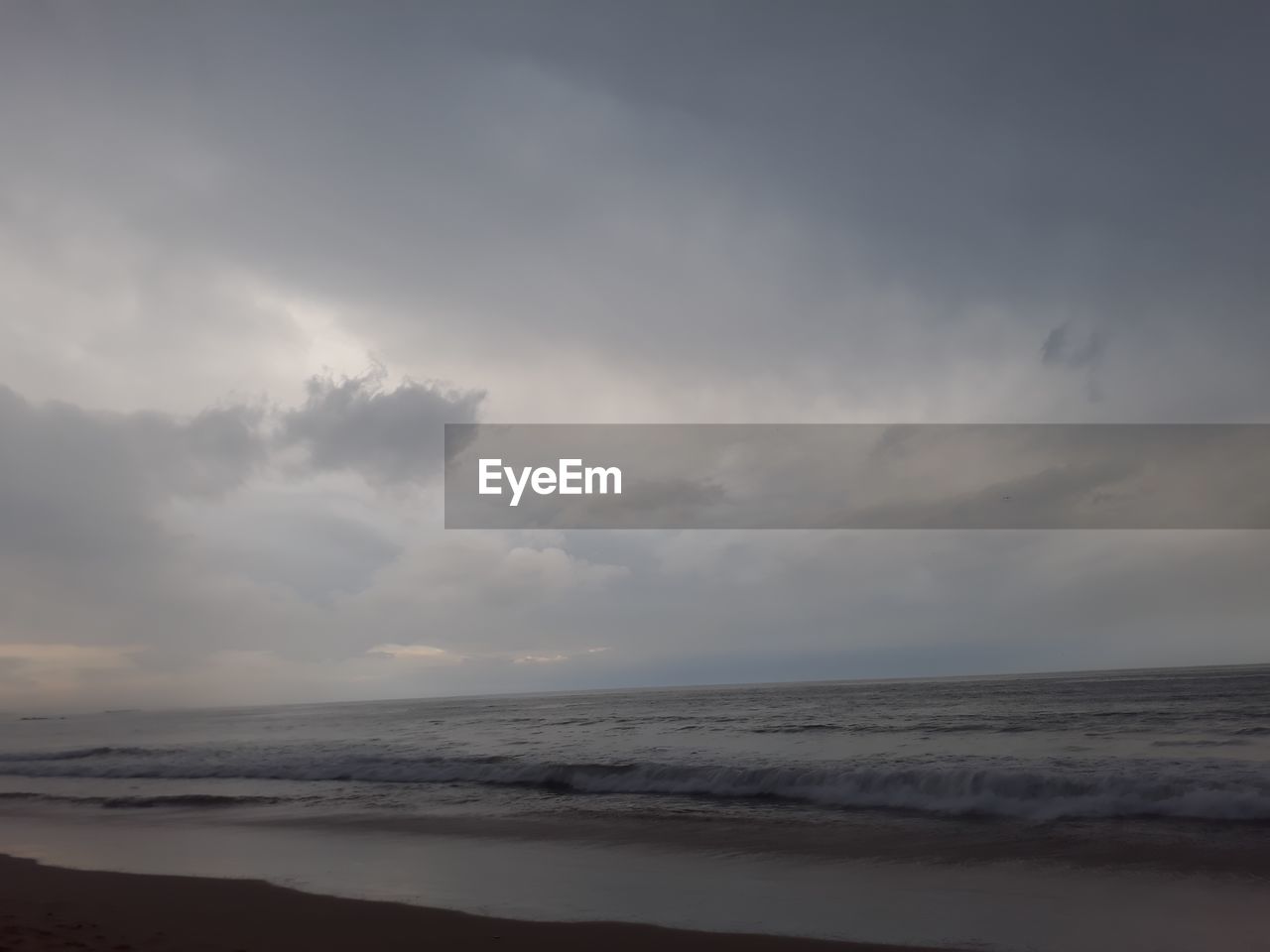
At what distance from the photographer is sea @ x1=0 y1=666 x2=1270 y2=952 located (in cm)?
855

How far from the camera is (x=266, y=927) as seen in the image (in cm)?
834

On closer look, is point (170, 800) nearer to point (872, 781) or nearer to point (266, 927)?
point (266, 927)

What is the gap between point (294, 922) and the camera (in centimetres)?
854

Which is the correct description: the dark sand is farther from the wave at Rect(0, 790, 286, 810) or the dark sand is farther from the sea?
the wave at Rect(0, 790, 286, 810)

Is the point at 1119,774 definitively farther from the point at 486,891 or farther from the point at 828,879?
the point at 486,891

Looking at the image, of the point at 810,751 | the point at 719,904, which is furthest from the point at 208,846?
the point at 810,751

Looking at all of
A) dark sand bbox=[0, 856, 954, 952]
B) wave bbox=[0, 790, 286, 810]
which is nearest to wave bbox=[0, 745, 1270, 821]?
wave bbox=[0, 790, 286, 810]

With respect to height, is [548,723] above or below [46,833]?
below

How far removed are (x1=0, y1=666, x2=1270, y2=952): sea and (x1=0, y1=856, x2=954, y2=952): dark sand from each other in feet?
1.64

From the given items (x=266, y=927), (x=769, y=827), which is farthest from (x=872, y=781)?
(x=266, y=927)

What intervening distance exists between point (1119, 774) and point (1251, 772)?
2.53 m

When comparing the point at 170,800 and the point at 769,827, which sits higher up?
the point at 769,827

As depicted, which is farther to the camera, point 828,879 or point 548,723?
point 548,723

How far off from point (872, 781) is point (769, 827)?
4136 mm
